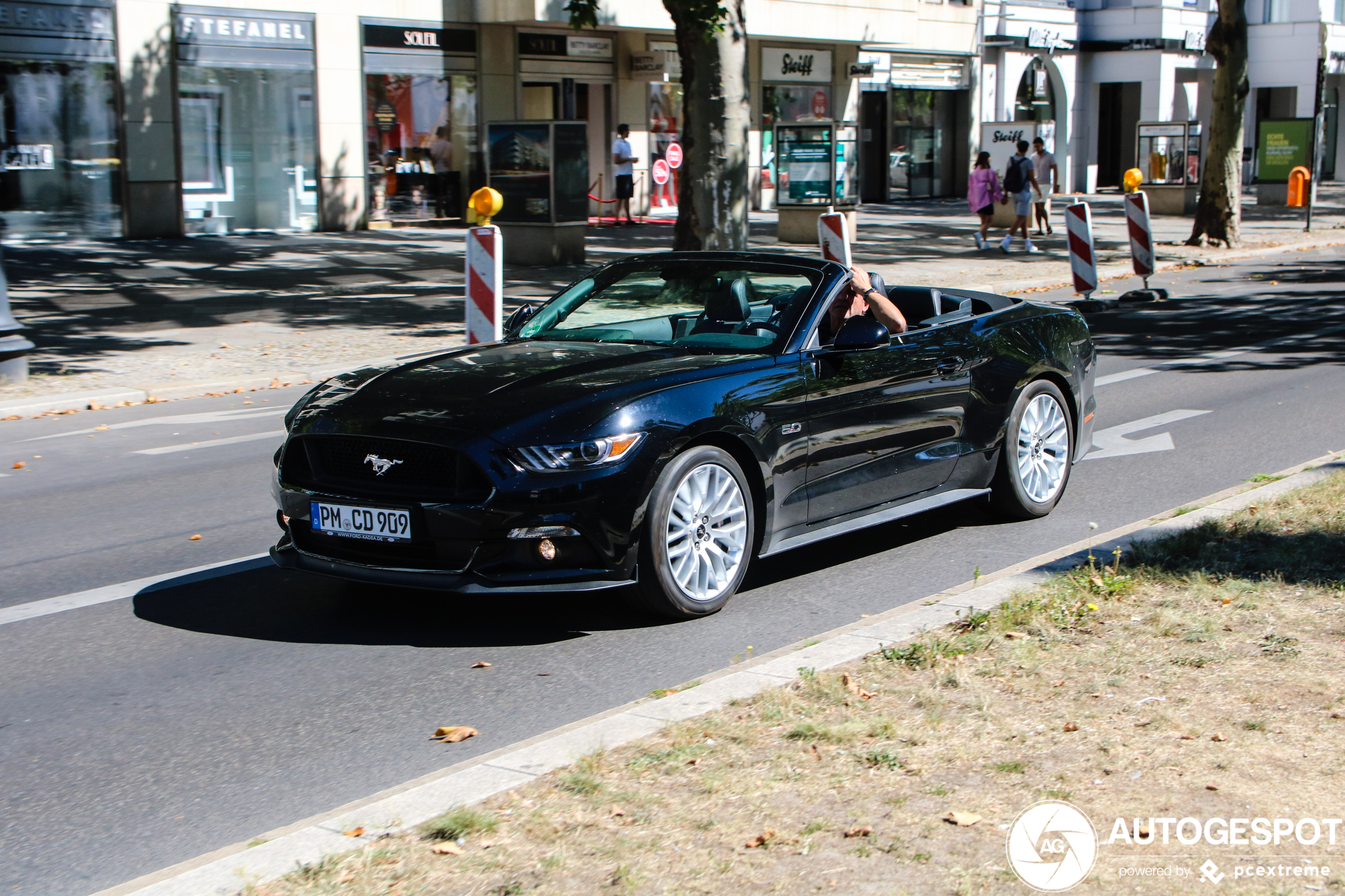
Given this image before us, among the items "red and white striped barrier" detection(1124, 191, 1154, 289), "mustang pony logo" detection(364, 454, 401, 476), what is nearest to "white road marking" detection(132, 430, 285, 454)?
"mustang pony logo" detection(364, 454, 401, 476)

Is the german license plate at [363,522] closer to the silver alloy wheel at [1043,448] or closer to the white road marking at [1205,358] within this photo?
the silver alloy wheel at [1043,448]

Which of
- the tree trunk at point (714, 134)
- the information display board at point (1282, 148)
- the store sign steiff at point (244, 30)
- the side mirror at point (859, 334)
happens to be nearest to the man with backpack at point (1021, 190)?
the tree trunk at point (714, 134)

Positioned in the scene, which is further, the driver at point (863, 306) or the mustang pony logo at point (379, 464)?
the driver at point (863, 306)

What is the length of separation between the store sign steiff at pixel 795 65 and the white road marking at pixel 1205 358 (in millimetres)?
20606

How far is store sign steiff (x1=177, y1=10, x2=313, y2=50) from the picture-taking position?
24219 mm

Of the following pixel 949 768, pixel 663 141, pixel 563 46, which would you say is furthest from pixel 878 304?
pixel 663 141

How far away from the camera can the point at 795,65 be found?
3619cm

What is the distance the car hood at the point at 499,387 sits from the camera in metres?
5.59

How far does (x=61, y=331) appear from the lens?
1593 centimetres

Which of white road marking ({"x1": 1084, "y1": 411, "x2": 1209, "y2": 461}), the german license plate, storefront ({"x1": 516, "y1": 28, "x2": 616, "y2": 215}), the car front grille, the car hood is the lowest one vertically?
white road marking ({"x1": 1084, "y1": 411, "x2": 1209, "y2": 461})

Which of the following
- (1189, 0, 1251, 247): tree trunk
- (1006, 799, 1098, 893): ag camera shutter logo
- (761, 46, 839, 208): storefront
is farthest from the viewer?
(761, 46, 839, 208): storefront

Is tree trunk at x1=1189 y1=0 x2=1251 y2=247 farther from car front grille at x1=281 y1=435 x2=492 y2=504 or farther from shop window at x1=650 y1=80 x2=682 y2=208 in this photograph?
car front grille at x1=281 y1=435 x2=492 y2=504

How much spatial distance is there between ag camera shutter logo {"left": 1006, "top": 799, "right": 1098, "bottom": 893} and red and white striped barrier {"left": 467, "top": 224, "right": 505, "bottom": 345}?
972cm

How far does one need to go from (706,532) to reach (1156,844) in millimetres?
2635
